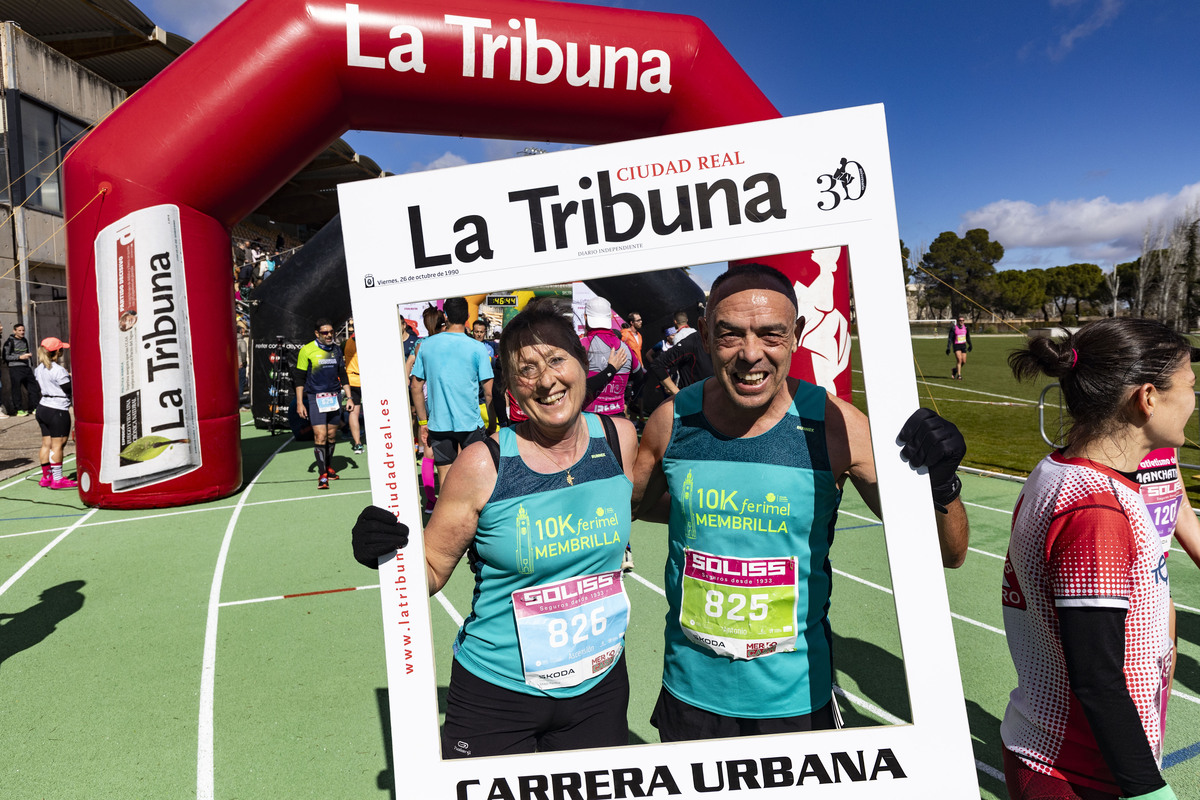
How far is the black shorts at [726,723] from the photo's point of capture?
5.50 feet

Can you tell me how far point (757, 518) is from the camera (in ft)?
5.32

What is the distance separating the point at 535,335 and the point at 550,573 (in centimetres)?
61

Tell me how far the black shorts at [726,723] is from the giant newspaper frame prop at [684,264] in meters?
0.24

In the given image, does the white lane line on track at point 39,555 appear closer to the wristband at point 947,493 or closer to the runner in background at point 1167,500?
the wristband at point 947,493

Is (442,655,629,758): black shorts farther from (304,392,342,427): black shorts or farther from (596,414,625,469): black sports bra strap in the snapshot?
(304,392,342,427): black shorts

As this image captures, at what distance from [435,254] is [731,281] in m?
0.68

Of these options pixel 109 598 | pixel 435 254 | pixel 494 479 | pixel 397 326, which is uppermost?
pixel 435 254

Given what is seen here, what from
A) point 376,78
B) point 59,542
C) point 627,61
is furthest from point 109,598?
point 627,61

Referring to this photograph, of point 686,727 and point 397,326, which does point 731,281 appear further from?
point 686,727

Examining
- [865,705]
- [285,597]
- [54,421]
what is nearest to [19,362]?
[54,421]

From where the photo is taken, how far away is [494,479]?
5.74 ft

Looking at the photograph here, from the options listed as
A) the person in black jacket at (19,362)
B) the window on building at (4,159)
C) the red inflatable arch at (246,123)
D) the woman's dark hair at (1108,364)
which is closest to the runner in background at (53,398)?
the red inflatable arch at (246,123)

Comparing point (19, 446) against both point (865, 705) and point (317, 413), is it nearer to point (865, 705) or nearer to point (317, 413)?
point (317, 413)

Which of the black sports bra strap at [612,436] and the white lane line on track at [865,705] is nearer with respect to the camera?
the black sports bra strap at [612,436]
